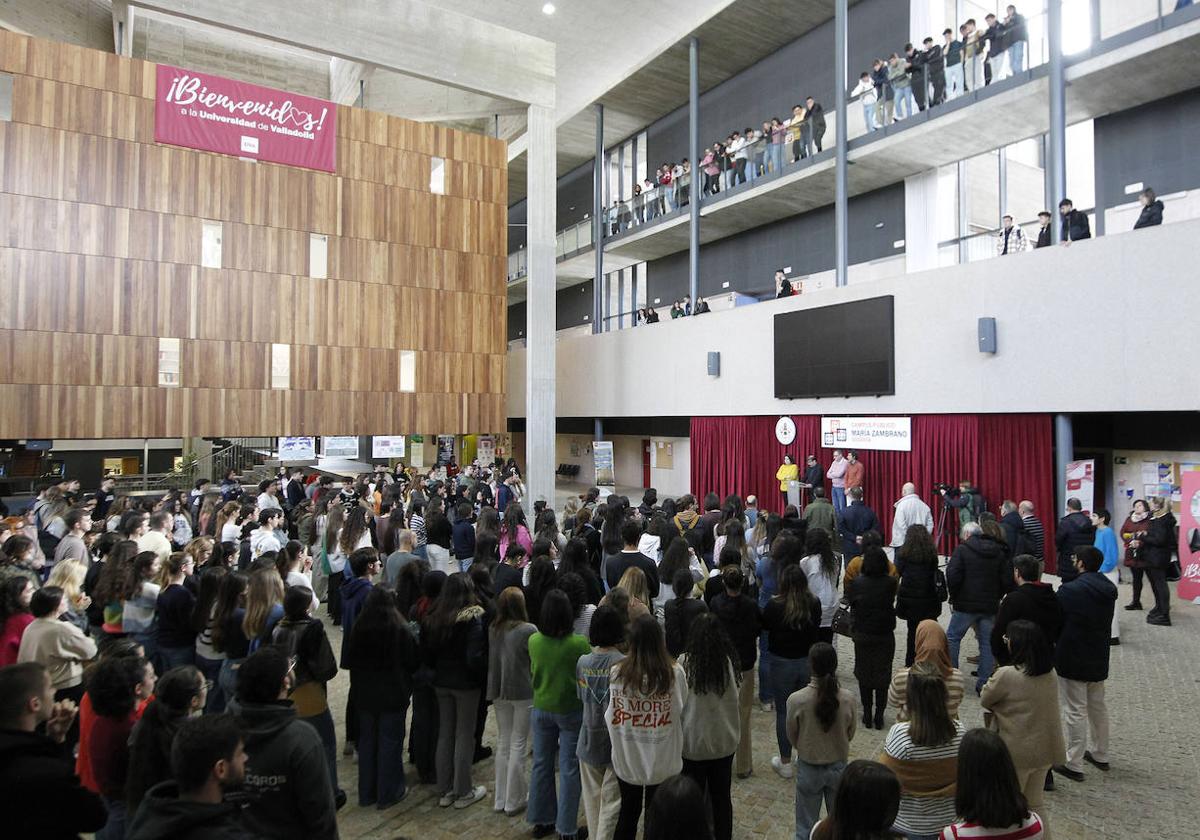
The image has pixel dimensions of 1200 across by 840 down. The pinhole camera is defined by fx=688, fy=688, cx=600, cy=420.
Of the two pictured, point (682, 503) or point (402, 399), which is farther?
point (402, 399)

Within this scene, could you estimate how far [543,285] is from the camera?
60.0 feet

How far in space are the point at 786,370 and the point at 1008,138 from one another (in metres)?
6.08

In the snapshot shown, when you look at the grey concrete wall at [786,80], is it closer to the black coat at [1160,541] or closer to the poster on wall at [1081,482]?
the poster on wall at [1081,482]

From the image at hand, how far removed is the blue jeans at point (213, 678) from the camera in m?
4.70

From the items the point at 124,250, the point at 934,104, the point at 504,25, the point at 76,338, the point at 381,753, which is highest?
the point at 504,25

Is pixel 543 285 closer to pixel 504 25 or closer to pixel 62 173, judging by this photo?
pixel 504 25

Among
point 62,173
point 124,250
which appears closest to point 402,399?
point 124,250

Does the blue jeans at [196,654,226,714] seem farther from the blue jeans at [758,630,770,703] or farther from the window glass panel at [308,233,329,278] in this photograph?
the window glass panel at [308,233,329,278]

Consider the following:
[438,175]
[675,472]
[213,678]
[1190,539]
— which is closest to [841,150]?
[1190,539]

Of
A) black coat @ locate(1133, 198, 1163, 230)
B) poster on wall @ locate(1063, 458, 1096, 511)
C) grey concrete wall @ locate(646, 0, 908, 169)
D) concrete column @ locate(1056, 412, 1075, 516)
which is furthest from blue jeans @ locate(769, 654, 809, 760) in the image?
grey concrete wall @ locate(646, 0, 908, 169)

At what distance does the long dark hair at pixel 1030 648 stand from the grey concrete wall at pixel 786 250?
14.2 metres

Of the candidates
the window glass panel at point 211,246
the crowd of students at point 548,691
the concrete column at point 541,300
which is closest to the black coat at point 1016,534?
the crowd of students at point 548,691

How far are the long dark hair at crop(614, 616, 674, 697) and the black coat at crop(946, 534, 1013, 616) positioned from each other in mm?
3685

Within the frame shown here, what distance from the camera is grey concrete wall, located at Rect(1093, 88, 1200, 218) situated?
11594 mm
